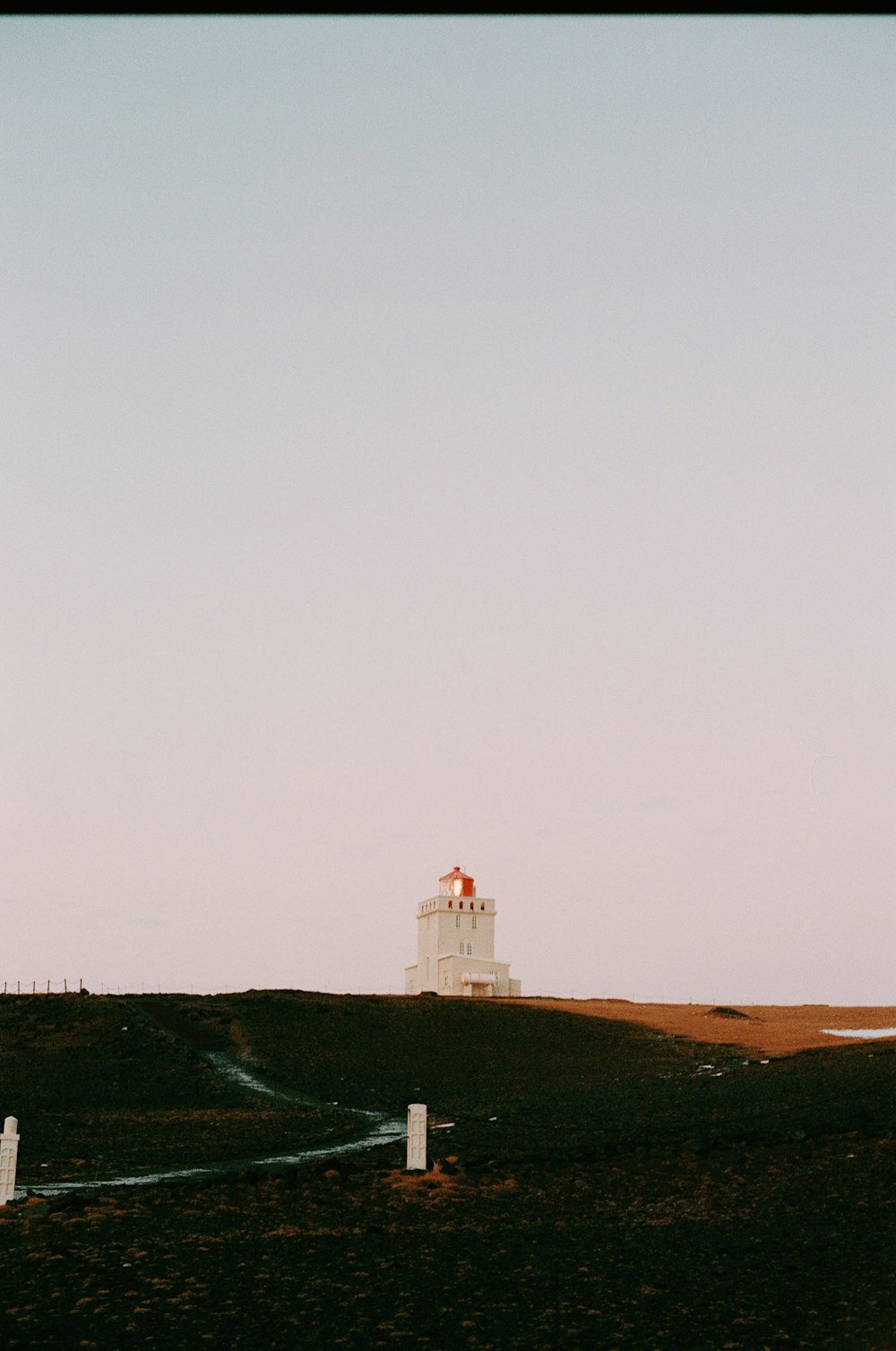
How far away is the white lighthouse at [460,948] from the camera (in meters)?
76.6

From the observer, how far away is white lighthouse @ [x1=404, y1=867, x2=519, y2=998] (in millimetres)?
76625

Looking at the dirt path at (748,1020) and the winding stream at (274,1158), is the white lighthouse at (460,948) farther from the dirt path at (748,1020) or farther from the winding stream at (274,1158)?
the winding stream at (274,1158)

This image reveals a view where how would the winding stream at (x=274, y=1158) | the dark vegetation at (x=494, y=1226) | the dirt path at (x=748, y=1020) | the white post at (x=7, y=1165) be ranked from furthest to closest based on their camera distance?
the dirt path at (x=748, y=1020) → the winding stream at (x=274, y=1158) → the white post at (x=7, y=1165) → the dark vegetation at (x=494, y=1226)

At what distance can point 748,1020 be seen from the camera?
65500 millimetres

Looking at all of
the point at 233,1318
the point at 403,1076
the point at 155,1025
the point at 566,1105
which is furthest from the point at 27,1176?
the point at 155,1025

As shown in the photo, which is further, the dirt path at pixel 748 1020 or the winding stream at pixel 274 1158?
the dirt path at pixel 748 1020

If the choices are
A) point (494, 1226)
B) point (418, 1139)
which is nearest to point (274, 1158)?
point (418, 1139)

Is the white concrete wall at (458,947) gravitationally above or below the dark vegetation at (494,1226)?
above

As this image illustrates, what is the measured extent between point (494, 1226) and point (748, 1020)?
5123 centimetres

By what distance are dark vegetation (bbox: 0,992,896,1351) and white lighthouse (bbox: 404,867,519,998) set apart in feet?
125

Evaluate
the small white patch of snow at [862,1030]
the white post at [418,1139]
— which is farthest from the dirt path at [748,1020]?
the white post at [418,1139]

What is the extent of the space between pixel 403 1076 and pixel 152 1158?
19.7 m

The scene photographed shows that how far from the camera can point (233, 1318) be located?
1380 centimetres

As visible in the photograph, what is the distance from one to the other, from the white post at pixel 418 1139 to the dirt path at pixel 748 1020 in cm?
2974
